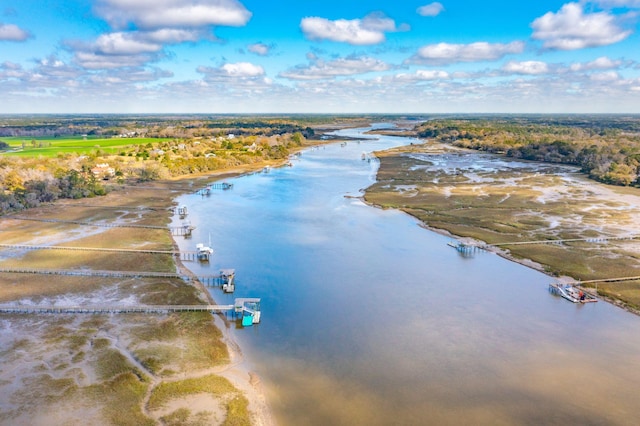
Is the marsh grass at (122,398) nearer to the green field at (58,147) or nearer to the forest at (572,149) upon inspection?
the forest at (572,149)

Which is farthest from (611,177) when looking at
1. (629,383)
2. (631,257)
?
(629,383)

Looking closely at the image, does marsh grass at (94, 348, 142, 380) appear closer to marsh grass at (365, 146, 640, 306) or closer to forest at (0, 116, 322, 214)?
marsh grass at (365, 146, 640, 306)

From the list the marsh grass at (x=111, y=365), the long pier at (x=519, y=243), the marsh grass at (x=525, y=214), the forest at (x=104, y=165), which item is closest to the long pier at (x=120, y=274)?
the marsh grass at (x=111, y=365)

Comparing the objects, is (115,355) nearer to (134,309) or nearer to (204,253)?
(134,309)

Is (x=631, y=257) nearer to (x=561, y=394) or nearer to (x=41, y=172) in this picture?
(x=561, y=394)

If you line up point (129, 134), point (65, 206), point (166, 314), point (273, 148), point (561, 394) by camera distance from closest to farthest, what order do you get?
point (561, 394) → point (166, 314) → point (65, 206) → point (273, 148) → point (129, 134)

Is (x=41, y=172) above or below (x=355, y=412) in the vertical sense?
above

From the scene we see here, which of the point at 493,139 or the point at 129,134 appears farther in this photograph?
the point at 129,134
